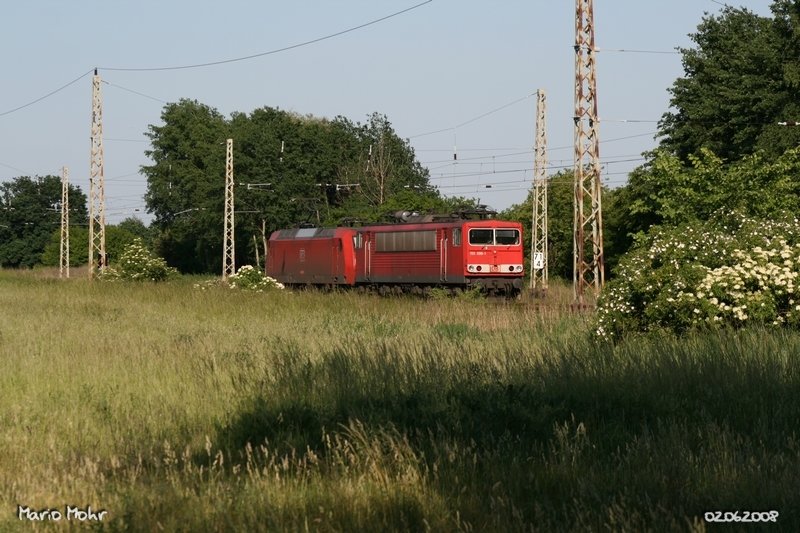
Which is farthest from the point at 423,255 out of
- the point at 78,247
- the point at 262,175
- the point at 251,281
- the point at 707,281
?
the point at 78,247

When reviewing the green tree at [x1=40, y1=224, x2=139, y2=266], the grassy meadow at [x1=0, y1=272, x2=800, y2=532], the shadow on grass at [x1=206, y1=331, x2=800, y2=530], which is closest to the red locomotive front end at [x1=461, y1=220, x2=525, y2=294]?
the grassy meadow at [x1=0, y1=272, x2=800, y2=532]

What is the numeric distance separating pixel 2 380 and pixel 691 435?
7.76 m

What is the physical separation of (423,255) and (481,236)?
2.46 metres

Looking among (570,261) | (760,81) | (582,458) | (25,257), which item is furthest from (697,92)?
(25,257)

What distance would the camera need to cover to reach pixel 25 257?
13275cm

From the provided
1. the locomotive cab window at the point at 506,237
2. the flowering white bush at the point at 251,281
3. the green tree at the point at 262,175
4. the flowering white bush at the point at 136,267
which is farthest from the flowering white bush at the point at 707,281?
the green tree at the point at 262,175

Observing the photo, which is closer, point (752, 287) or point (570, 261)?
point (752, 287)

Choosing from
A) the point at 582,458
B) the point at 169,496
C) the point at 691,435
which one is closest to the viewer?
the point at 169,496

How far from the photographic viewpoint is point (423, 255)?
39.3 m

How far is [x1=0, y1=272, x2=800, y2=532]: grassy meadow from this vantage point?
20.9 feet

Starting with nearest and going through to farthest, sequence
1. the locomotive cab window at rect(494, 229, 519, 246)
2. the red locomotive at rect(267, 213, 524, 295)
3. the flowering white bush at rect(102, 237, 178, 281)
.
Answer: the red locomotive at rect(267, 213, 524, 295)
the locomotive cab window at rect(494, 229, 519, 246)
the flowering white bush at rect(102, 237, 178, 281)

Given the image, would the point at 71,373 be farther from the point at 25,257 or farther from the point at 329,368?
the point at 25,257

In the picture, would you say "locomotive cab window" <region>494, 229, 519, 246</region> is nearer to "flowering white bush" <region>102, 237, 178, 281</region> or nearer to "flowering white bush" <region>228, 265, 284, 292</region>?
"flowering white bush" <region>228, 265, 284, 292</region>

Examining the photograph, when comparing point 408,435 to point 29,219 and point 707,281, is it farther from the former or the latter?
point 29,219
